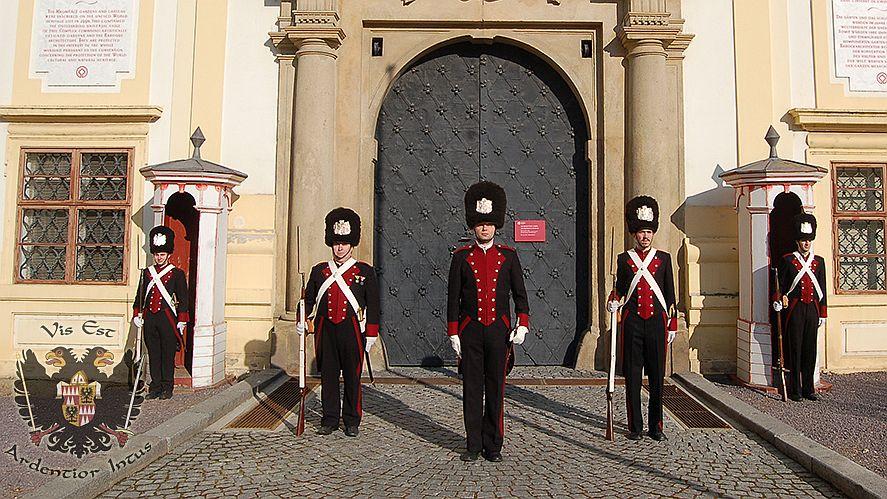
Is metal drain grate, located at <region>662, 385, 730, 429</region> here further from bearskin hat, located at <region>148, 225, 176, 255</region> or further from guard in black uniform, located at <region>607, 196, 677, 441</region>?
bearskin hat, located at <region>148, 225, 176, 255</region>

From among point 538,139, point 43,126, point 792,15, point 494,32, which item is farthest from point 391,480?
point 792,15

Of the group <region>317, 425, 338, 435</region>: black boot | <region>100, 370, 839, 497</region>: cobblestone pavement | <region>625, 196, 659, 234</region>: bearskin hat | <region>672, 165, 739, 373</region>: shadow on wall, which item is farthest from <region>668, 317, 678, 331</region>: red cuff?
<region>317, 425, 338, 435</region>: black boot

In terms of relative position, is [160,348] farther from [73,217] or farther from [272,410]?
[73,217]

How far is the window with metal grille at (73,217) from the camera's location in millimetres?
7668

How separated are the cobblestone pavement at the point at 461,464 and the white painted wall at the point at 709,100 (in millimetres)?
3364

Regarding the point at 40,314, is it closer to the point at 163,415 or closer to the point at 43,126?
the point at 43,126

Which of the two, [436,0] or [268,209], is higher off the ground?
[436,0]

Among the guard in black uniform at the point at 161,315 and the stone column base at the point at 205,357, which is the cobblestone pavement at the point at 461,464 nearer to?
the guard in black uniform at the point at 161,315

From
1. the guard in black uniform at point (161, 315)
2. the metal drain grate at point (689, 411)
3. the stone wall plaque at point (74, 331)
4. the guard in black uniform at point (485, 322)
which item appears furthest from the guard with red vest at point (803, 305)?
the stone wall plaque at point (74, 331)

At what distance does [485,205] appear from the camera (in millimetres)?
4406

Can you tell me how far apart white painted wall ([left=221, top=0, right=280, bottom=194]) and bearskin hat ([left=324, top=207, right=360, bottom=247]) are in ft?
9.56

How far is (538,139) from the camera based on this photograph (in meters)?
7.94

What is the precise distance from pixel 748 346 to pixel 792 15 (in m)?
4.16

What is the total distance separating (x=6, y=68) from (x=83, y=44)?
1.01 meters
